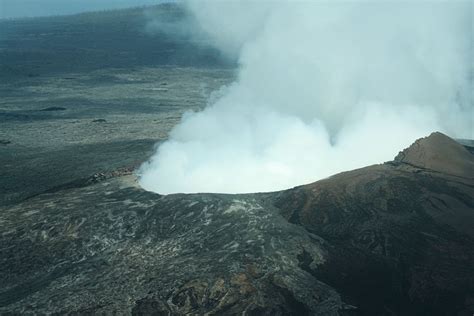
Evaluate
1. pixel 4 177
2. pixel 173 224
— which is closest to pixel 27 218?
pixel 173 224

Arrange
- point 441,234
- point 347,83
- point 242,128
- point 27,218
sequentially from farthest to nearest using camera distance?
point 347,83, point 242,128, point 27,218, point 441,234

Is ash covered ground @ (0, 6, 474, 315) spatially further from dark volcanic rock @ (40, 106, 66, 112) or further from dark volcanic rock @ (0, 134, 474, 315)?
dark volcanic rock @ (40, 106, 66, 112)

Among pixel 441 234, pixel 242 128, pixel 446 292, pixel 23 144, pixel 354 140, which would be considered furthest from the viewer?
pixel 23 144

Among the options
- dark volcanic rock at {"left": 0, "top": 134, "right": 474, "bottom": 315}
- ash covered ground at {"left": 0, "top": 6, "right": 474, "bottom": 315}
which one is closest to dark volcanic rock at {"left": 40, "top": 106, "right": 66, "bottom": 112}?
ash covered ground at {"left": 0, "top": 6, "right": 474, "bottom": 315}

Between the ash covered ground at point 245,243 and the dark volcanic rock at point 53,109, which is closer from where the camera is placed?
the ash covered ground at point 245,243

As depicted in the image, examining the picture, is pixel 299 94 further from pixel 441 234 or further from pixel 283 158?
pixel 441 234

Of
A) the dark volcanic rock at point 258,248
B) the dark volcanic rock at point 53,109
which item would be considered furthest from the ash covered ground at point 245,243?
the dark volcanic rock at point 53,109

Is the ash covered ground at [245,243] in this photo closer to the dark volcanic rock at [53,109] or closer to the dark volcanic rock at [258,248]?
the dark volcanic rock at [258,248]

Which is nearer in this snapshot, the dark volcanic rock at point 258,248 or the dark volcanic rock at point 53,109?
the dark volcanic rock at point 258,248
